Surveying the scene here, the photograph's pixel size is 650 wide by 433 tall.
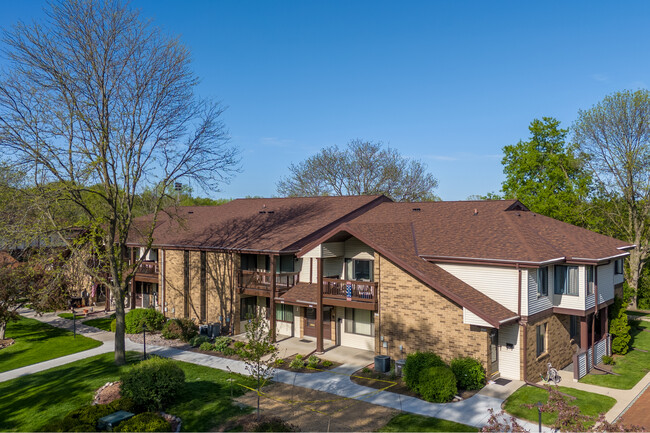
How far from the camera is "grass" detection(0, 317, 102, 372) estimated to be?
23.0 m

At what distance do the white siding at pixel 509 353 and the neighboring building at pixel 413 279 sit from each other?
0.04m

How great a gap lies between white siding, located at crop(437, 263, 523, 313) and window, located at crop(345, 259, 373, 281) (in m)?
4.67

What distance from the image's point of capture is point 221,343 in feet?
77.8

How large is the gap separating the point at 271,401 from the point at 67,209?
54.6ft

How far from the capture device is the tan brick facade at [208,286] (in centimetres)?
2745

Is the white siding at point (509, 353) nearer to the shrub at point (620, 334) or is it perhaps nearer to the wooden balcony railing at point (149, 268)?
the shrub at point (620, 334)

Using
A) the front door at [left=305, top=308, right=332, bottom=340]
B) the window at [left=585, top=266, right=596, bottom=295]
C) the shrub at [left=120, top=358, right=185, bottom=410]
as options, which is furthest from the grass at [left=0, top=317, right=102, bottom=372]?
the window at [left=585, top=266, right=596, bottom=295]

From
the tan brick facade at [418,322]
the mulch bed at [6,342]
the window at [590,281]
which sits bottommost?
the mulch bed at [6,342]


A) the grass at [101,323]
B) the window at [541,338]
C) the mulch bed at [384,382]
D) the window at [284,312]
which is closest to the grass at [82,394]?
the mulch bed at [384,382]

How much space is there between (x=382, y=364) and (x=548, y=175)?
33.8 metres

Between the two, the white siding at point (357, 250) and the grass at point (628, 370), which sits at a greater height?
the white siding at point (357, 250)

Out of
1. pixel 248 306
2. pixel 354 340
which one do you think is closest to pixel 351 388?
pixel 354 340

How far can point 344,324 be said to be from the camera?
2450cm

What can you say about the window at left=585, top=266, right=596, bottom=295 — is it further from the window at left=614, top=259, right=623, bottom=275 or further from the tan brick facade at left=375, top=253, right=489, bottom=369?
the tan brick facade at left=375, top=253, right=489, bottom=369
